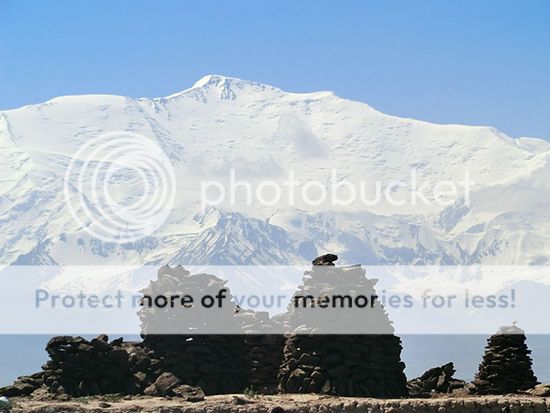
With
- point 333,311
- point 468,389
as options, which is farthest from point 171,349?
point 468,389

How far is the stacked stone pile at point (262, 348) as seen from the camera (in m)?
59.0

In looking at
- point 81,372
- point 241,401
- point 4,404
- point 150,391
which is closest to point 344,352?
point 241,401

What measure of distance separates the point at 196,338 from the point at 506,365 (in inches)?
462

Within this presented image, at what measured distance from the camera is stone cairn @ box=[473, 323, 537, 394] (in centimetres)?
5644

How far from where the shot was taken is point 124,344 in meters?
58.3

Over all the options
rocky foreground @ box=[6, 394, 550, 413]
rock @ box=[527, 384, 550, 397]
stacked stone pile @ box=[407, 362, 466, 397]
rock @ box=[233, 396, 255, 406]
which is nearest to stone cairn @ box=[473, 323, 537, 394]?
rock @ box=[527, 384, 550, 397]

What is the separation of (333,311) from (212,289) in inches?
216

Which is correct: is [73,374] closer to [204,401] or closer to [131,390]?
[131,390]

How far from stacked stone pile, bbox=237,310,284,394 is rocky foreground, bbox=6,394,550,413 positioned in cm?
571

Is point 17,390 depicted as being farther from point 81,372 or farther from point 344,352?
point 344,352

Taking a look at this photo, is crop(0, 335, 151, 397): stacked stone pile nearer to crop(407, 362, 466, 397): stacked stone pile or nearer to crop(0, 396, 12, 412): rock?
crop(0, 396, 12, 412): rock

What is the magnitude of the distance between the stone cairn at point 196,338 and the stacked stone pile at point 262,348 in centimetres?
95

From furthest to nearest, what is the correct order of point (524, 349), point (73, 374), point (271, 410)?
1. point (524, 349)
2. point (73, 374)
3. point (271, 410)

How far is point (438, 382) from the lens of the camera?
194 ft
